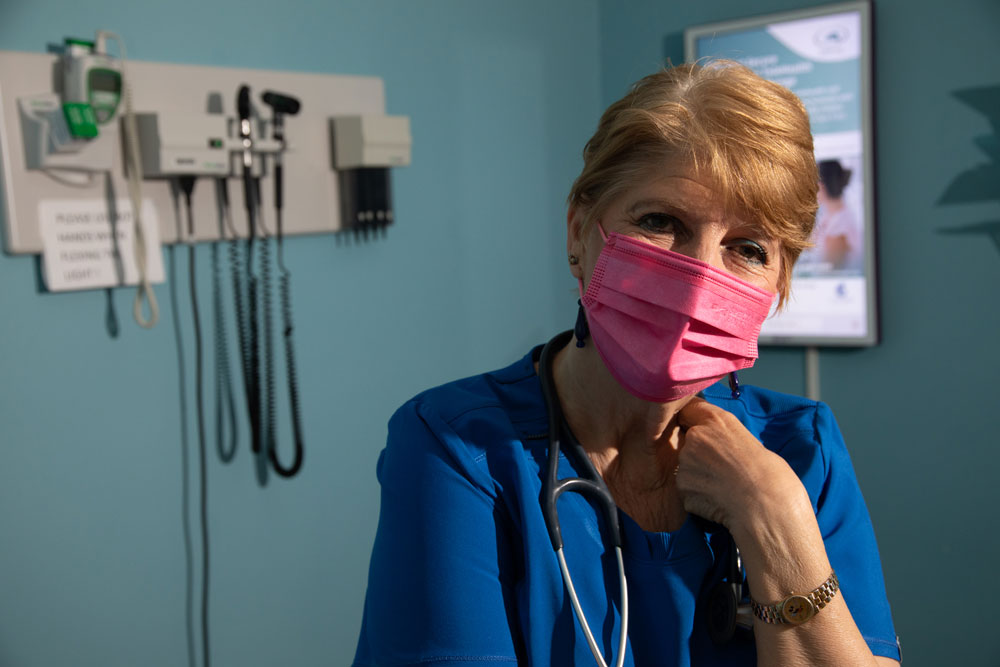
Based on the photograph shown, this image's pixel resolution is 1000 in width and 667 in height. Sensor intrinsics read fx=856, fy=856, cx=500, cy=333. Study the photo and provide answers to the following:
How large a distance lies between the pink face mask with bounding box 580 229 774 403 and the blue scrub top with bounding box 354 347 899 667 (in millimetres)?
154

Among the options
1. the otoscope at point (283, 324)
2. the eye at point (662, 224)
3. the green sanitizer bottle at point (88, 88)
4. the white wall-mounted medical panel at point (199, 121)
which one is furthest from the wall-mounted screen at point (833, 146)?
the green sanitizer bottle at point (88, 88)

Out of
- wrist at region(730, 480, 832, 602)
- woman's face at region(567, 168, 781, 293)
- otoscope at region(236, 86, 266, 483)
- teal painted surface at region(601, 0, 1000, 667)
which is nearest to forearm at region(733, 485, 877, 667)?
wrist at region(730, 480, 832, 602)

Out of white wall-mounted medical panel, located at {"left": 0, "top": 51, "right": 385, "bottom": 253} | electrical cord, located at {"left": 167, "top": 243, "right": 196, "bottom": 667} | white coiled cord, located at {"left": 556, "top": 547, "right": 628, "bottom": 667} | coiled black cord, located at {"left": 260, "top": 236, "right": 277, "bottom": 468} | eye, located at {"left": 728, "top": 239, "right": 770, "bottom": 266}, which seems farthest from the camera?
coiled black cord, located at {"left": 260, "top": 236, "right": 277, "bottom": 468}

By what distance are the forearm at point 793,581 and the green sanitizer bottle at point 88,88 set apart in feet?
4.17

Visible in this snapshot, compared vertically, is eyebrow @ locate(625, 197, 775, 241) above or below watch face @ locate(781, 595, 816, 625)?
above

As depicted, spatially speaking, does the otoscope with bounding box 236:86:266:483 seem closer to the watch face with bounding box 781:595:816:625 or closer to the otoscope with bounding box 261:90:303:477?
the otoscope with bounding box 261:90:303:477

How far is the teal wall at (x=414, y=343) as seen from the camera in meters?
1.59

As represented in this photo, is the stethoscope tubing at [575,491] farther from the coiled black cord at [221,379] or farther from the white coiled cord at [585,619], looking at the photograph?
the coiled black cord at [221,379]

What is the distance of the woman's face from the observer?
3.25 ft

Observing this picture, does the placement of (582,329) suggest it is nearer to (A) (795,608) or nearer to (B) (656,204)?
(B) (656,204)

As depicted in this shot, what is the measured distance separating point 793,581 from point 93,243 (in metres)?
1.32

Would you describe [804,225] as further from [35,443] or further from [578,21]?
[578,21]

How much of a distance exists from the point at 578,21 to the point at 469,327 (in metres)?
1.03

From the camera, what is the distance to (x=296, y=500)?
6.45 feet
